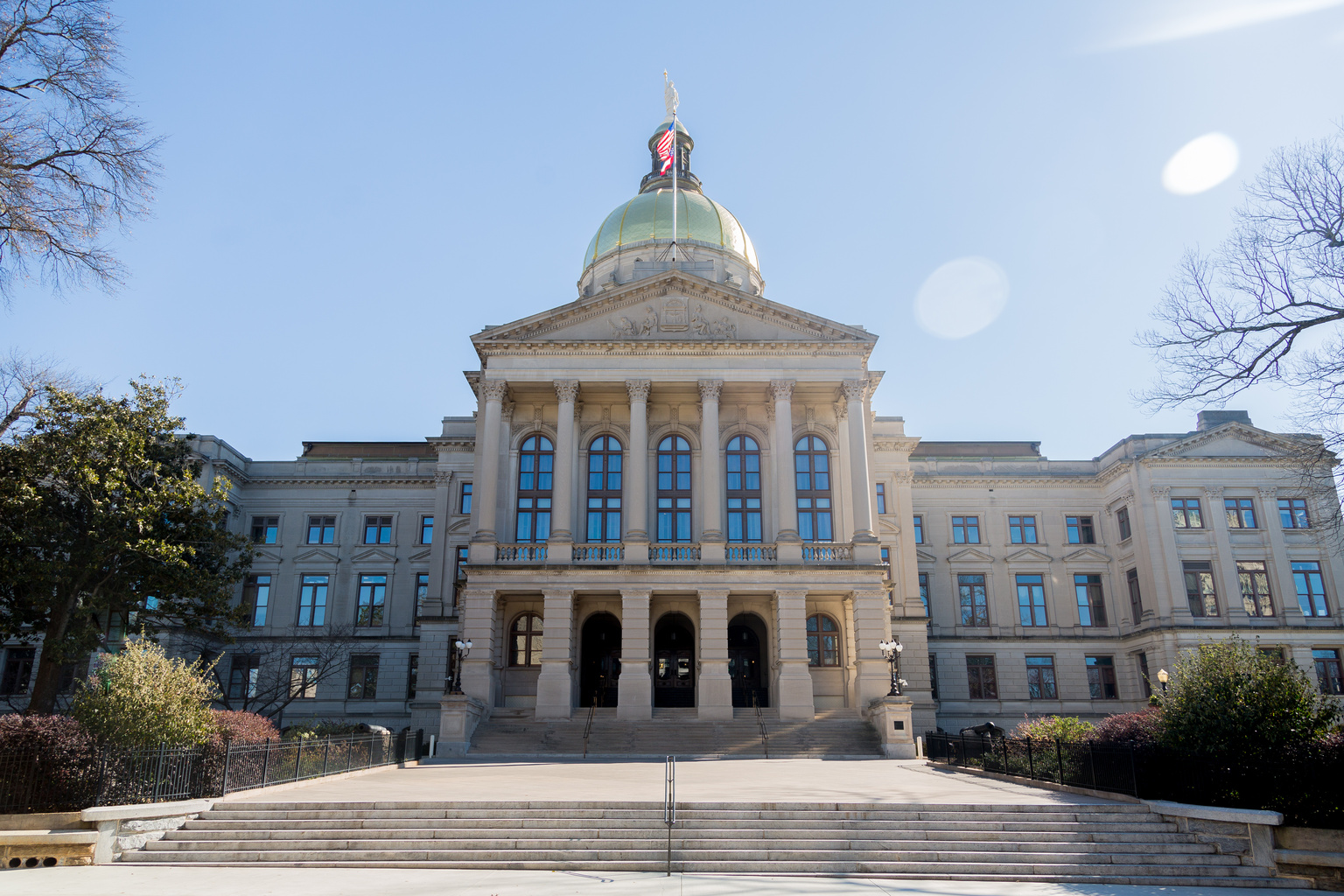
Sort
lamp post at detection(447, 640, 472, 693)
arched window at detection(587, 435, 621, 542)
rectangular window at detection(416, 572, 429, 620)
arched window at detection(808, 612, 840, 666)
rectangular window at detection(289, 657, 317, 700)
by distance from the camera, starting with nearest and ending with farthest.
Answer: lamp post at detection(447, 640, 472, 693), arched window at detection(808, 612, 840, 666), arched window at detection(587, 435, 621, 542), rectangular window at detection(289, 657, 317, 700), rectangular window at detection(416, 572, 429, 620)

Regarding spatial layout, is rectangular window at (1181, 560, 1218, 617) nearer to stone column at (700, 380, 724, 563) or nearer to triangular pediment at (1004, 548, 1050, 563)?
triangular pediment at (1004, 548, 1050, 563)

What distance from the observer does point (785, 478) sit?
38.6 m

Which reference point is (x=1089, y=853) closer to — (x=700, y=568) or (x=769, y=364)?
(x=700, y=568)

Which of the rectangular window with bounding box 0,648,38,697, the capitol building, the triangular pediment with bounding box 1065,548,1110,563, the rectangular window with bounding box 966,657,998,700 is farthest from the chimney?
the rectangular window with bounding box 0,648,38,697

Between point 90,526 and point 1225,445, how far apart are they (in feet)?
161

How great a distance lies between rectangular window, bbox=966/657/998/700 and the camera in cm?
4753

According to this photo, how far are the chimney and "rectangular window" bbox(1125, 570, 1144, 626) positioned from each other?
8.27 meters

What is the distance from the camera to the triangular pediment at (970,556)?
49281 millimetres

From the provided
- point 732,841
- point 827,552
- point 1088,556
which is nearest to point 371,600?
point 827,552

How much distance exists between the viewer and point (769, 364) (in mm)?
39906

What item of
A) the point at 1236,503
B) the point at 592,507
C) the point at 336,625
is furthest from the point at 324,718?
the point at 1236,503

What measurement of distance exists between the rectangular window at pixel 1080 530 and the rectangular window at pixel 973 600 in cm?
549

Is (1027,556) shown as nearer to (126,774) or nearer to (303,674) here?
(303,674)

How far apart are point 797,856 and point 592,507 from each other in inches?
1063
